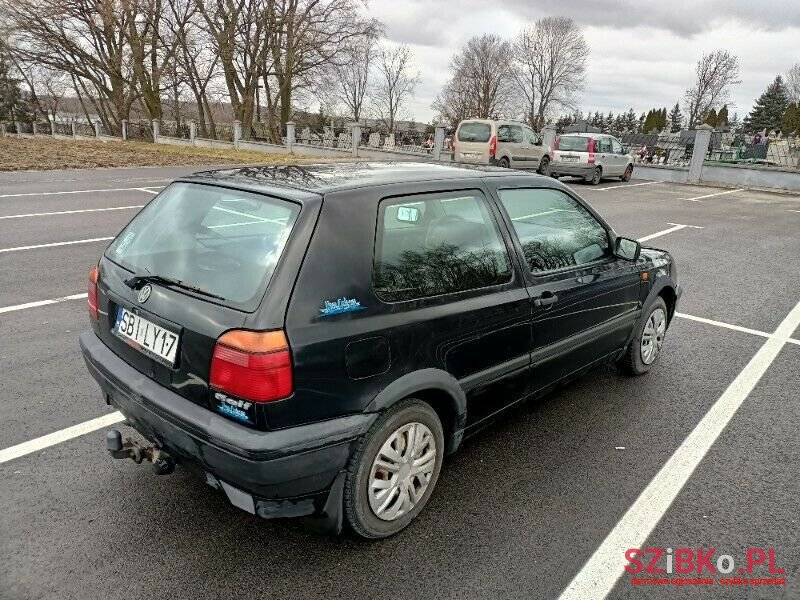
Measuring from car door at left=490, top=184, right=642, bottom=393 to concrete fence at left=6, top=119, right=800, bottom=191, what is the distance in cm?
1426

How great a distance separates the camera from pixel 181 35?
115ft

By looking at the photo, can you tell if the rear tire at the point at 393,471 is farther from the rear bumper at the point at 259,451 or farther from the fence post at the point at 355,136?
the fence post at the point at 355,136

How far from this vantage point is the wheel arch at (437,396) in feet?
7.59

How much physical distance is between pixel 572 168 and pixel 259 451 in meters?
19.1

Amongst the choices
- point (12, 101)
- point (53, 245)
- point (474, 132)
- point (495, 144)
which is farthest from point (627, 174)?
point (12, 101)

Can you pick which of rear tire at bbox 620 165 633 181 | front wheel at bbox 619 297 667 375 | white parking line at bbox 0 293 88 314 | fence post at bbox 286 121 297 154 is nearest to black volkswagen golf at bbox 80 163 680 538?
front wheel at bbox 619 297 667 375

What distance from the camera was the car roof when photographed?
2.49 meters

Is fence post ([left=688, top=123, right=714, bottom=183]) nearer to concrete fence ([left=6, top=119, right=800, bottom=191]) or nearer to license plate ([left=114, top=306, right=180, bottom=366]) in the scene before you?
concrete fence ([left=6, top=119, right=800, bottom=191])

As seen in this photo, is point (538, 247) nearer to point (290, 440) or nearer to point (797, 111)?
point (290, 440)

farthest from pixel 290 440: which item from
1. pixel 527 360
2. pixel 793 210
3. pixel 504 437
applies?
pixel 793 210

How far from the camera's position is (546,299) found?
308cm

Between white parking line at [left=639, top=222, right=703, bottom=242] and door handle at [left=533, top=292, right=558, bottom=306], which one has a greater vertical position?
door handle at [left=533, top=292, right=558, bottom=306]

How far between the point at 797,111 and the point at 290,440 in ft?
182
